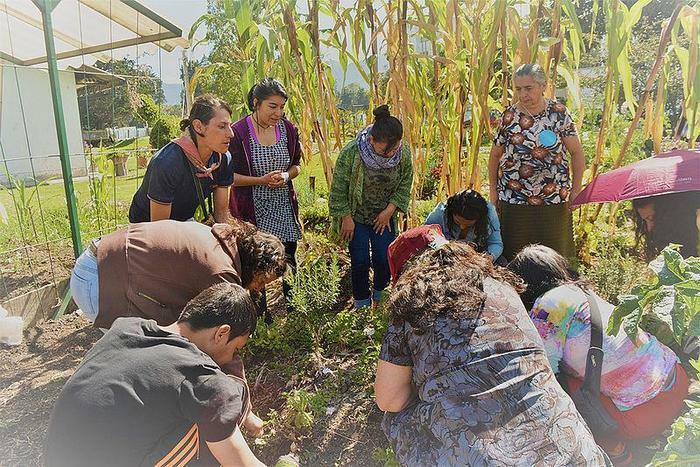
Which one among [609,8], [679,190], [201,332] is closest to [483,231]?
[679,190]

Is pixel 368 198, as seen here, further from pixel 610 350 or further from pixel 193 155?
pixel 610 350

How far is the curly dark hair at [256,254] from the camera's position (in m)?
1.72

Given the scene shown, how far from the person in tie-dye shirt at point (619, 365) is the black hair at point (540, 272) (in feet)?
0.07

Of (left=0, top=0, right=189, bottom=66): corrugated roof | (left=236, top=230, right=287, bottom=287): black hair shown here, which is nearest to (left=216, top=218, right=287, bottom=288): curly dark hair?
(left=236, top=230, right=287, bottom=287): black hair

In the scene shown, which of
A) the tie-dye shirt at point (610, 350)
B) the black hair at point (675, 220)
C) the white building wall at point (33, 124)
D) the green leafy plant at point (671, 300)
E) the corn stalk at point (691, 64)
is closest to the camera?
the green leafy plant at point (671, 300)

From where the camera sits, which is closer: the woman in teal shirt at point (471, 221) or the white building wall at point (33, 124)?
the woman in teal shirt at point (471, 221)

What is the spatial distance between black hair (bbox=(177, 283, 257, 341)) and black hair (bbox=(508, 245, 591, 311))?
2.82 feet

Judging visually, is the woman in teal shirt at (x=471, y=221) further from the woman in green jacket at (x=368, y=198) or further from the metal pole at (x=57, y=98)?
the metal pole at (x=57, y=98)

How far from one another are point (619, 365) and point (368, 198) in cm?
150

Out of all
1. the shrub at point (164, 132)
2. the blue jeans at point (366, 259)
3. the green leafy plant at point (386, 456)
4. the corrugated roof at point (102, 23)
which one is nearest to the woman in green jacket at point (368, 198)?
the blue jeans at point (366, 259)

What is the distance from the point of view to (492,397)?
1.20m

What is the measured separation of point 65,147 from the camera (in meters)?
2.85

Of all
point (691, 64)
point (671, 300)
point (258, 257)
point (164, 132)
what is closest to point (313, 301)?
point (258, 257)

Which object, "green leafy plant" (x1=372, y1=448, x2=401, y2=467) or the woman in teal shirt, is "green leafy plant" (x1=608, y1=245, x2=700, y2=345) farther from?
the woman in teal shirt
